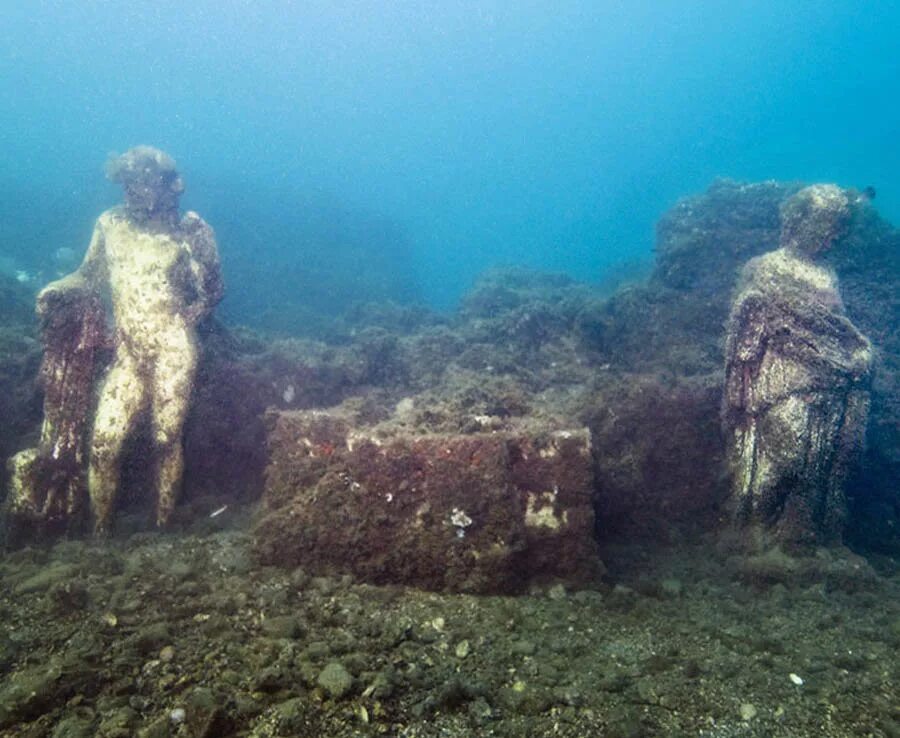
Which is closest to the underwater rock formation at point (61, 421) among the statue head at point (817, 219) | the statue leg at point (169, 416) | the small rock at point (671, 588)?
the statue leg at point (169, 416)

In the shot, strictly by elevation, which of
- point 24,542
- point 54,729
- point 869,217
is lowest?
point 54,729

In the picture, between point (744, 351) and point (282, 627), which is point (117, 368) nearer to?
point (282, 627)

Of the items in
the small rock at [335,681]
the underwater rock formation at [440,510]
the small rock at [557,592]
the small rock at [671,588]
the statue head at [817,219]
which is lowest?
the small rock at [335,681]

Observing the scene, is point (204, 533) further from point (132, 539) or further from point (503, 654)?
point (503, 654)

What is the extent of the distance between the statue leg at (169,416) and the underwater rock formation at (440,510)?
5.62ft

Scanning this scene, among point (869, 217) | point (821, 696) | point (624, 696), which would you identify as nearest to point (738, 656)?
A: point (821, 696)

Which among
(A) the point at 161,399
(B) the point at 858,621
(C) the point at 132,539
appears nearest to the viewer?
(B) the point at 858,621

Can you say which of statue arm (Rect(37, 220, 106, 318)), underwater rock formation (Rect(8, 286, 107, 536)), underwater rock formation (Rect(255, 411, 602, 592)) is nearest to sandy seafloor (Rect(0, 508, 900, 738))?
underwater rock formation (Rect(255, 411, 602, 592))

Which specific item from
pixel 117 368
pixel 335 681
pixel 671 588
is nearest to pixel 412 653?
pixel 335 681

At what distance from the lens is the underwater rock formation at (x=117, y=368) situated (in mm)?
6383

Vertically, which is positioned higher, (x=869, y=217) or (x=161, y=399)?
(x=869, y=217)

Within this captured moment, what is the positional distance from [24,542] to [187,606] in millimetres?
2960

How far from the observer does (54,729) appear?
312 cm

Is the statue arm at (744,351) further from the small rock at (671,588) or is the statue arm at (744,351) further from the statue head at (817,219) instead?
the small rock at (671,588)
